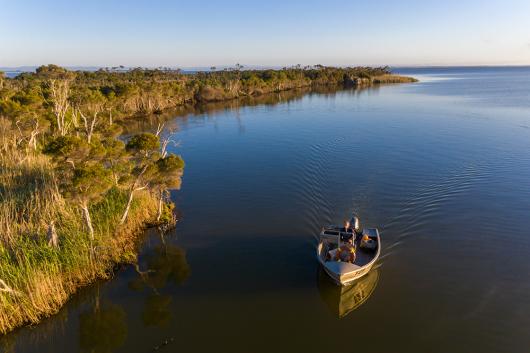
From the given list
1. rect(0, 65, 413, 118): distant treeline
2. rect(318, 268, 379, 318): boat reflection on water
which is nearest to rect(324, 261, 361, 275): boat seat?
rect(318, 268, 379, 318): boat reflection on water

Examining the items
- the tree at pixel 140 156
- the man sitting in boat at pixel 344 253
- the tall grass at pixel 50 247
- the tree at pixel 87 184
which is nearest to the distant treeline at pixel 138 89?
the tall grass at pixel 50 247

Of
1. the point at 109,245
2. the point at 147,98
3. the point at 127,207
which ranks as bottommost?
the point at 109,245

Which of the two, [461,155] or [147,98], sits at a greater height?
[147,98]

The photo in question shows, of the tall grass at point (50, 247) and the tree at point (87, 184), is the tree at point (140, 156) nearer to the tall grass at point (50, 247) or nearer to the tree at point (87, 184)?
the tall grass at point (50, 247)

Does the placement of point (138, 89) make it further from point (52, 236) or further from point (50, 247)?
point (50, 247)

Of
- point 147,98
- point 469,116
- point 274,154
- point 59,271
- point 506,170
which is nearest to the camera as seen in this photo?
point 59,271

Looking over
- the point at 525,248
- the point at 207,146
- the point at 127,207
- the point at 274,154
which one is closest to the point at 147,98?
the point at 207,146

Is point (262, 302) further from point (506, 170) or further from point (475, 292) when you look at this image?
point (506, 170)
